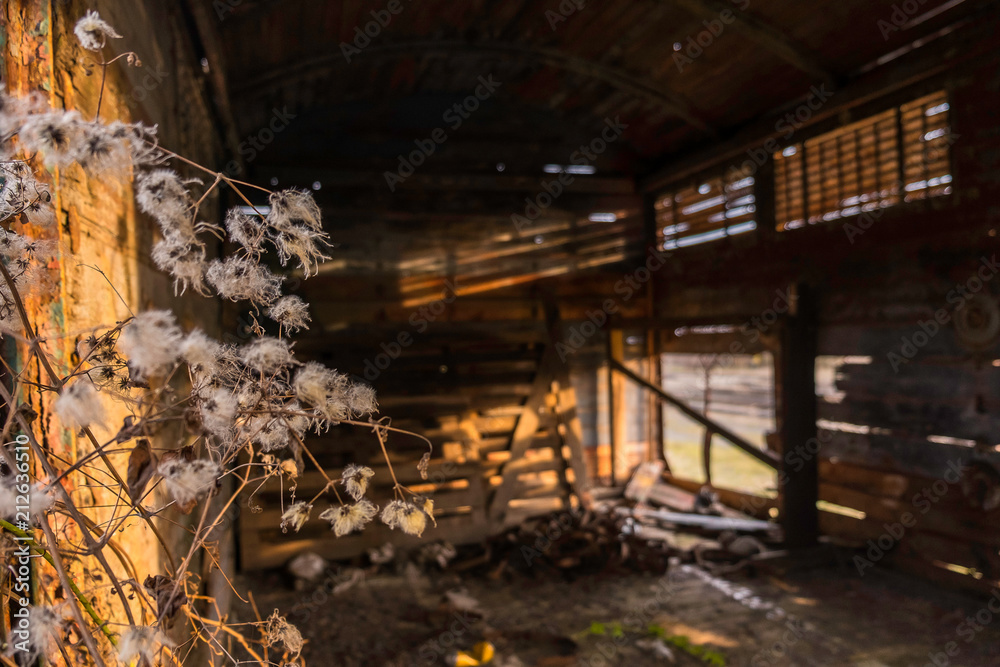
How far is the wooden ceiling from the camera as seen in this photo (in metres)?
5.20

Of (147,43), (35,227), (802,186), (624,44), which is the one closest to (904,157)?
(802,186)

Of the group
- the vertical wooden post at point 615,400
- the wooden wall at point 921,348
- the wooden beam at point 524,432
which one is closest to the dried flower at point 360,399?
the wooden wall at point 921,348

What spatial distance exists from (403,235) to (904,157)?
5330mm

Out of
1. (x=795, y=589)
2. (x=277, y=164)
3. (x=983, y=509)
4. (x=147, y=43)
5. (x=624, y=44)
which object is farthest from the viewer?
(x=277, y=164)

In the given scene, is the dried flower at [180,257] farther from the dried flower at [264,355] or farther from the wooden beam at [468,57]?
the wooden beam at [468,57]

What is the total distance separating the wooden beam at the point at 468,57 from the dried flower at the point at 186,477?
5.68 m

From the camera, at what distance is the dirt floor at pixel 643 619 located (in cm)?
423

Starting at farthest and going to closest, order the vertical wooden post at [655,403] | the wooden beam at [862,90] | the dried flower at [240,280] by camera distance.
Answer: the vertical wooden post at [655,403] → the wooden beam at [862,90] → the dried flower at [240,280]

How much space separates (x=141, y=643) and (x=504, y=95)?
7.73m

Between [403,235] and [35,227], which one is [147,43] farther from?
[403,235]

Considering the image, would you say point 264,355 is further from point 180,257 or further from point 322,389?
point 180,257

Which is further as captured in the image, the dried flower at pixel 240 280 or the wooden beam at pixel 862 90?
the wooden beam at pixel 862 90

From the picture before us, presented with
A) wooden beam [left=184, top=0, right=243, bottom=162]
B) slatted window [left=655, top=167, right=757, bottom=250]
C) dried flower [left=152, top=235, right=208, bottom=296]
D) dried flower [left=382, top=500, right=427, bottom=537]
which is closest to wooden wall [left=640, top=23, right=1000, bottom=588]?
slatted window [left=655, top=167, right=757, bottom=250]

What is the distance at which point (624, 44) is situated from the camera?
6078 millimetres
